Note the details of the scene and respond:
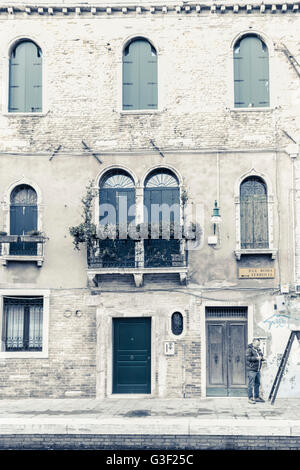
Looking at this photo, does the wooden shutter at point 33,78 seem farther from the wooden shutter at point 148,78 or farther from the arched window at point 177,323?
the arched window at point 177,323

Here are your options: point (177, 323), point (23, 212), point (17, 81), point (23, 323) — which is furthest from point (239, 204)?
point (17, 81)

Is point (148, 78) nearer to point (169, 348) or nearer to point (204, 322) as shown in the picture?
point (204, 322)

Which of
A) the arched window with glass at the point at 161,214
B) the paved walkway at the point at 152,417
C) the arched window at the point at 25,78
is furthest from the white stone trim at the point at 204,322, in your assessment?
the arched window at the point at 25,78

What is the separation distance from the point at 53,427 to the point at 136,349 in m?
4.49

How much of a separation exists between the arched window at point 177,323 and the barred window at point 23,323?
368 cm

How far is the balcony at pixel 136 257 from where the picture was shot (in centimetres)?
1606

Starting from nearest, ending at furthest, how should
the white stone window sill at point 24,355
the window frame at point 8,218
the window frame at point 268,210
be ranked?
the window frame at point 268,210 < the white stone window sill at point 24,355 < the window frame at point 8,218

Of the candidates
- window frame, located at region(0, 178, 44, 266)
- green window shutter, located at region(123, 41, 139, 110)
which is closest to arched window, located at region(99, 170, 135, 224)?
window frame, located at region(0, 178, 44, 266)

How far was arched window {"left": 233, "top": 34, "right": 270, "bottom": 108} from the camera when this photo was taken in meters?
17.0

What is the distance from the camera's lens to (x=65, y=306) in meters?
16.5

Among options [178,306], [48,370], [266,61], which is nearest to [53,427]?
[48,370]

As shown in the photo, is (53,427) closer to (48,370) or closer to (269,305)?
(48,370)

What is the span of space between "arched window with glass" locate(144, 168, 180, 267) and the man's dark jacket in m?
3.09
